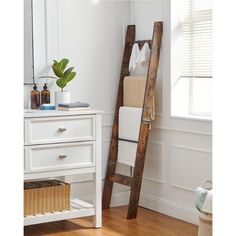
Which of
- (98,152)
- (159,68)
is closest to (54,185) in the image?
(98,152)

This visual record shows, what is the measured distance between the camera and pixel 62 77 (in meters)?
4.13

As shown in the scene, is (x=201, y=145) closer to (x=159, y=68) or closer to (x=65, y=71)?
(x=159, y=68)

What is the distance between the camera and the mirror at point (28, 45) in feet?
13.6

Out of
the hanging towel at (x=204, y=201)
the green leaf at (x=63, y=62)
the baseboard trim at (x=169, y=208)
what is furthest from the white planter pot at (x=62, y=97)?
the hanging towel at (x=204, y=201)

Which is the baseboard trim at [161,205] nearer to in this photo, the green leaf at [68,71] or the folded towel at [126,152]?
the folded towel at [126,152]

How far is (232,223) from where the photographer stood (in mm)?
942

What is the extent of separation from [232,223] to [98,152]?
9.81ft

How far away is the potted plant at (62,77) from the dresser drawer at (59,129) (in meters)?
0.32

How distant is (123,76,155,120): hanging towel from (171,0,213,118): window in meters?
0.25

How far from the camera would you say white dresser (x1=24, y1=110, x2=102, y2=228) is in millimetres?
3631

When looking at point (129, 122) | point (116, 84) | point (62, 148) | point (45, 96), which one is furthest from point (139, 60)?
point (62, 148)

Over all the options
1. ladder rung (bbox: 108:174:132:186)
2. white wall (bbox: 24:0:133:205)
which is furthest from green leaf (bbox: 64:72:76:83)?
ladder rung (bbox: 108:174:132:186)

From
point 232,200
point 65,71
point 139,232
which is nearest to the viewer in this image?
point 232,200

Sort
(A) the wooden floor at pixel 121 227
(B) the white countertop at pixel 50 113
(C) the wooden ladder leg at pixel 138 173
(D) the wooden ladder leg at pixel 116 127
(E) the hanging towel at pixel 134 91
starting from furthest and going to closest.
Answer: (D) the wooden ladder leg at pixel 116 127 < (E) the hanging towel at pixel 134 91 < (C) the wooden ladder leg at pixel 138 173 < (A) the wooden floor at pixel 121 227 < (B) the white countertop at pixel 50 113
